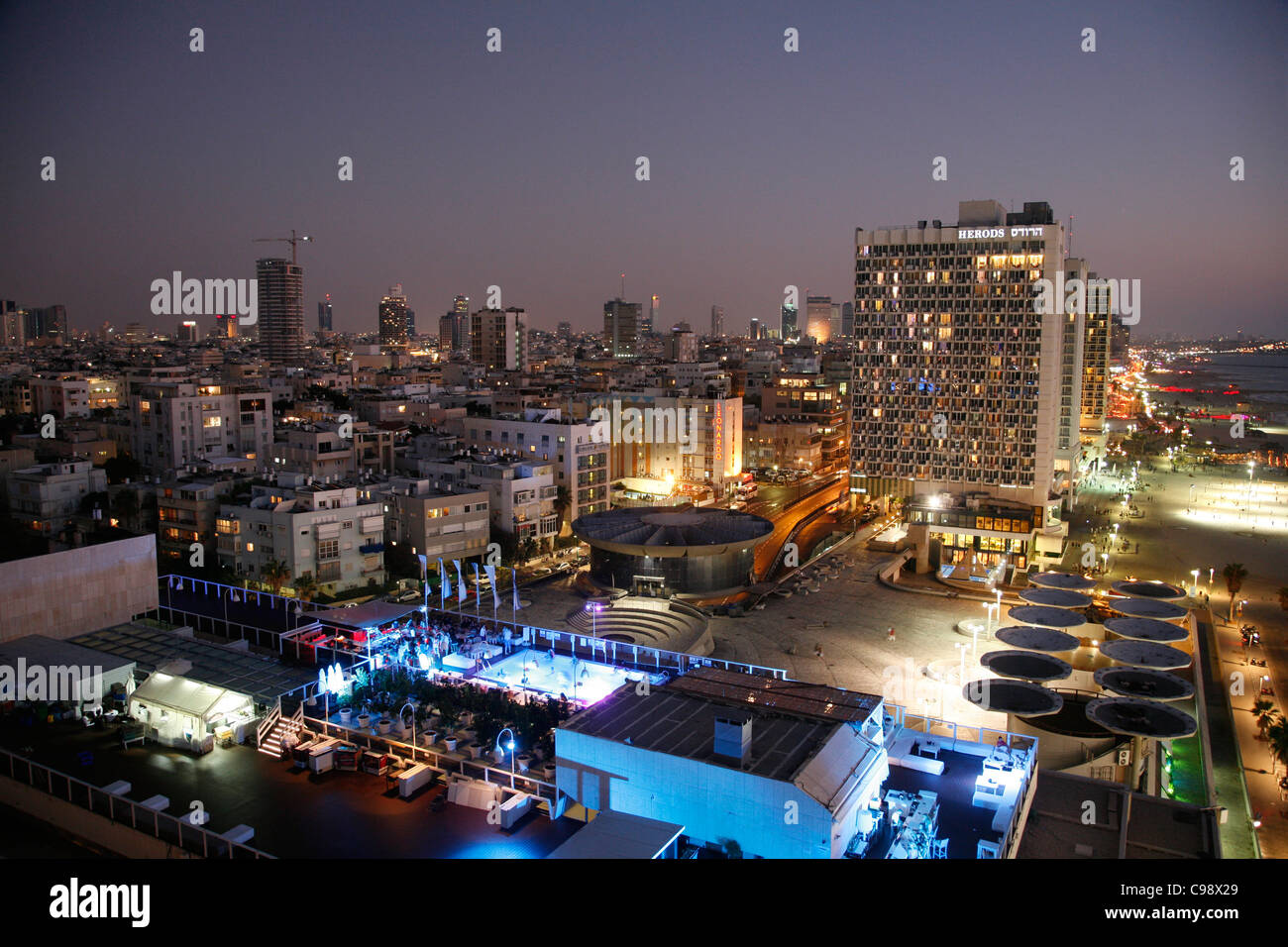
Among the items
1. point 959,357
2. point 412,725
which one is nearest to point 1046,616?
point 959,357

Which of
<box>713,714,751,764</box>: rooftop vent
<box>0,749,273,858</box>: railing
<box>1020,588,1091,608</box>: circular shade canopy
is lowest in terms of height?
<box>1020,588,1091,608</box>: circular shade canopy

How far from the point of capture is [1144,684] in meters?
13.2

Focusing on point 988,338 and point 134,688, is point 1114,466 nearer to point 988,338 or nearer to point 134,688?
point 988,338

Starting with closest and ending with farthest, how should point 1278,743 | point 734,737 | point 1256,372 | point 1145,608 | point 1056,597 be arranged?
point 734,737
point 1278,743
point 1145,608
point 1056,597
point 1256,372

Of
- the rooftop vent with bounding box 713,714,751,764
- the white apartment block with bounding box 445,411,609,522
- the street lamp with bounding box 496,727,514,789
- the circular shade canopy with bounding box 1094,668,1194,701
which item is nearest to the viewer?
the rooftop vent with bounding box 713,714,751,764

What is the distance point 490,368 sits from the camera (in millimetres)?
61781

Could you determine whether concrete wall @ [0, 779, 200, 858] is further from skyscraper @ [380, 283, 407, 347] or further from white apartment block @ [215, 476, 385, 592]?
skyscraper @ [380, 283, 407, 347]

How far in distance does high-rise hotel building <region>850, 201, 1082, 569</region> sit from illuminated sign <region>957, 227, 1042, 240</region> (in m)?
0.03

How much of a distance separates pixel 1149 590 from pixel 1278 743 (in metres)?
7.31

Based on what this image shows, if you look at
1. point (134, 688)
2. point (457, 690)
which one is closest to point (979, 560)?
point (457, 690)

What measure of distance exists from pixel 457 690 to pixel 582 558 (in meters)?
14.0

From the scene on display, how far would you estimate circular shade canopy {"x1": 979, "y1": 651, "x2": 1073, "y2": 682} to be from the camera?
13.5 meters
